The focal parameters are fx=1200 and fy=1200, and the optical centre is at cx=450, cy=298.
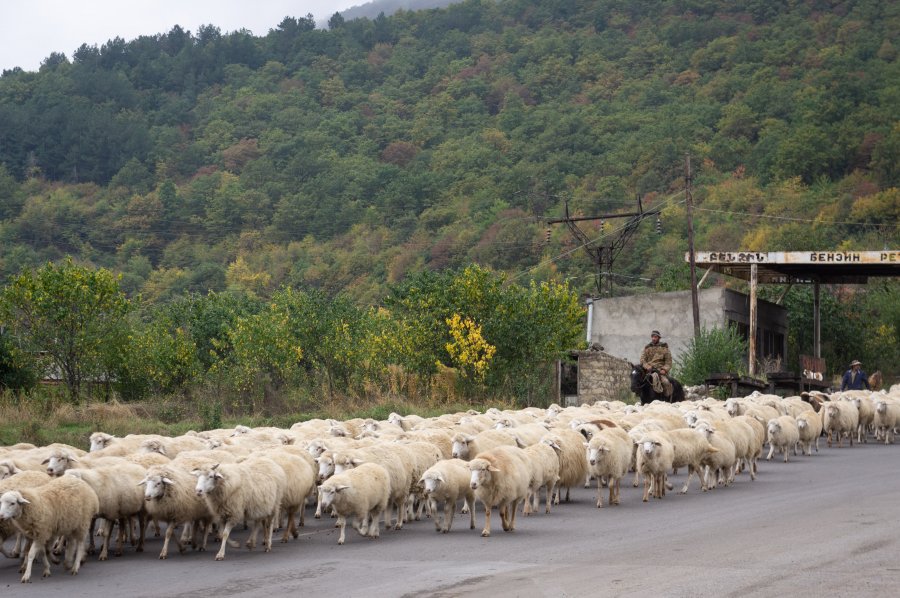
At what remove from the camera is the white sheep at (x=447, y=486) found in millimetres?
13836

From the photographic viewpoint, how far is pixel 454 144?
101 metres

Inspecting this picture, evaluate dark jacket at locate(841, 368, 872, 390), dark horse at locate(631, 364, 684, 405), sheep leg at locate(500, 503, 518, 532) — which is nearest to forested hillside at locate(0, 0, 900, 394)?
dark jacket at locate(841, 368, 872, 390)

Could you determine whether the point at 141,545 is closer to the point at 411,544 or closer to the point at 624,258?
the point at 411,544

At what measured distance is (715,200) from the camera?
270 ft

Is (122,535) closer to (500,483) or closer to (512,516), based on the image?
(500,483)

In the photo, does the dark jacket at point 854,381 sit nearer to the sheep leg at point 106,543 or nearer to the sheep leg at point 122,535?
the sheep leg at point 122,535

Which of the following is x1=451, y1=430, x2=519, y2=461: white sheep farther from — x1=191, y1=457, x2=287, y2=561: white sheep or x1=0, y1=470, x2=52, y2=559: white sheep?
x1=0, y1=470, x2=52, y2=559: white sheep

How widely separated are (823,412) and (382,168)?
75407mm

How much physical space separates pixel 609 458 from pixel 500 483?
112 inches

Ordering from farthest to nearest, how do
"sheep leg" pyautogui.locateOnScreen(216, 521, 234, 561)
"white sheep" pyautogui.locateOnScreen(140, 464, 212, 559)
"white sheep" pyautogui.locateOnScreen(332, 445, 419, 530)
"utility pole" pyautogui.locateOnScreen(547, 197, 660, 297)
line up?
"utility pole" pyautogui.locateOnScreen(547, 197, 660, 297) → "white sheep" pyautogui.locateOnScreen(332, 445, 419, 530) → "white sheep" pyautogui.locateOnScreen(140, 464, 212, 559) → "sheep leg" pyautogui.locateOnScreen(216, 521, 234, 561)

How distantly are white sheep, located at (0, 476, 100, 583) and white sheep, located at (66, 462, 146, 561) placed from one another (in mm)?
477

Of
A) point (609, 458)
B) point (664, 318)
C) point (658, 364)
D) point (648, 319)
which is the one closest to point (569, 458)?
point (609, 458)

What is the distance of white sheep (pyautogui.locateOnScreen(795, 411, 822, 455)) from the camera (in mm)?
23000

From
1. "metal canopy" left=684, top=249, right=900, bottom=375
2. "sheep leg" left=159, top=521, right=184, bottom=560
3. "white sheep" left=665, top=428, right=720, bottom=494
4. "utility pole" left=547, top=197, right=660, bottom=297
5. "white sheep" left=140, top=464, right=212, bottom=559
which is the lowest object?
"sheep leg" left=159, top=521, right=184, bottom=560
